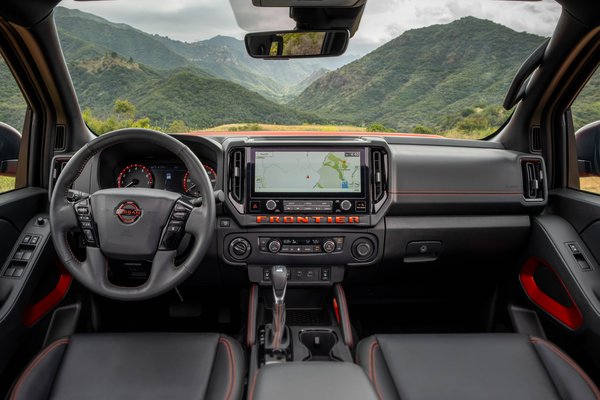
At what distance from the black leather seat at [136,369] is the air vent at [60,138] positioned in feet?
4.41

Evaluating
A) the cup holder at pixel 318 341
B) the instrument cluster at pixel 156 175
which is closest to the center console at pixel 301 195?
the instrument cluster at pixel 156 175

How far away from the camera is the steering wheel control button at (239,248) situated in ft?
9.22

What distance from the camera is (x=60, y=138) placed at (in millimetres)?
3006

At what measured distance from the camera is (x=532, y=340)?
2299 millimetres

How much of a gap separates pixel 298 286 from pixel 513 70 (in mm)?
2011

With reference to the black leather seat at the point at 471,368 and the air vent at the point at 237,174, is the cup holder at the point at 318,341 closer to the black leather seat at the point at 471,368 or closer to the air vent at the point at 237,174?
the black leather seat at the point at 471,368

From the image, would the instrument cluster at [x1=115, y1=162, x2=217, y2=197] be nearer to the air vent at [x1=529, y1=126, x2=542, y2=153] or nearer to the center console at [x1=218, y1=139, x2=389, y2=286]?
the center console at [x1=218, y1=139, x2=389, y2=286]

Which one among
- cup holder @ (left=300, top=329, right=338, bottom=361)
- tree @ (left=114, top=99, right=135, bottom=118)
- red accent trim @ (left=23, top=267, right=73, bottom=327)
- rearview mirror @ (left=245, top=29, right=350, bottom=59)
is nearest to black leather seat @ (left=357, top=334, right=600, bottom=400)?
cup holder @ (left=300, top=329, right=338, bottom=361)

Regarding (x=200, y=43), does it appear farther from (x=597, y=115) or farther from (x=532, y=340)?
(x=532, y=340)

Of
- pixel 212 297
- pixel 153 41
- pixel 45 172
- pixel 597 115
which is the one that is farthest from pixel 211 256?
pixel 153 41

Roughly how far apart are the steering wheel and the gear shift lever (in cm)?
43

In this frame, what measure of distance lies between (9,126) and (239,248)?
162 cm

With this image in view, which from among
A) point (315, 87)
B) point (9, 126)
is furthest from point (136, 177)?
point (315, 87)

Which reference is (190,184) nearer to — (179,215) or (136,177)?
(136,177)
